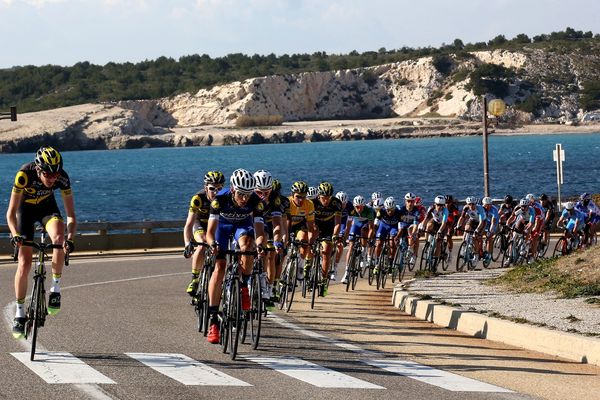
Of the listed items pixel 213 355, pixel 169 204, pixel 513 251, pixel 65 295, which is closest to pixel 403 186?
pixel 169 204

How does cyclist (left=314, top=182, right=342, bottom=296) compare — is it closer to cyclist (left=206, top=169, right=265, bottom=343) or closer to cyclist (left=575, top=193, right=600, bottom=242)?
cyclist (left=206, top=169, right=265, bottom=343)

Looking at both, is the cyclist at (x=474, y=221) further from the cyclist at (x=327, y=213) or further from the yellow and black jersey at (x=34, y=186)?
the yellow and black jersey at (x=34, y=186)

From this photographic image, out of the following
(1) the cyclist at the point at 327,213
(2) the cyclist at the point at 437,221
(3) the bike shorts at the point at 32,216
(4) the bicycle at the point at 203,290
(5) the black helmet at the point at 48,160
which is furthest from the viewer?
(2) the cyclist at the point at 437,221

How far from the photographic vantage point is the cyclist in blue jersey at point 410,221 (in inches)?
960

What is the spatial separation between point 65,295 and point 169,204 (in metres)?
76.8

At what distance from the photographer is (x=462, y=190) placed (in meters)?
102

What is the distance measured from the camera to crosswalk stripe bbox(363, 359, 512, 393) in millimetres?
11062

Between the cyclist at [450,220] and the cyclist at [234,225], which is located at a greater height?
the cyclist at [234,225]

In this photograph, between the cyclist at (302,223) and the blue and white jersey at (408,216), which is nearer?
the cyclist at (302,223)

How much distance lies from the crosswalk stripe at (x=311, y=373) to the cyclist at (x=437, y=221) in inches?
529

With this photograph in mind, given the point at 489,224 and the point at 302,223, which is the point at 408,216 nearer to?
the point at 489,224

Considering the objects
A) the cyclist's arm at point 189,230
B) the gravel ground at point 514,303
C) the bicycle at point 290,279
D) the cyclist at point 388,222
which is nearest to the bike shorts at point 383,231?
the cyclist at point 388,222

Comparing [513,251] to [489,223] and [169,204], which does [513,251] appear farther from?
[169,204]

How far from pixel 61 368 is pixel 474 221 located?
16.5 meters
